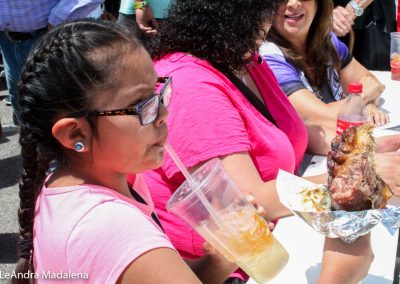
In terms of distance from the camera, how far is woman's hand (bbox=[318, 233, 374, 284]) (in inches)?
38.9

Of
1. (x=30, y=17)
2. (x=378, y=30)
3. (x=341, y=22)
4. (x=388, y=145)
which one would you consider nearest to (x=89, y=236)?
(x=388, y=145)

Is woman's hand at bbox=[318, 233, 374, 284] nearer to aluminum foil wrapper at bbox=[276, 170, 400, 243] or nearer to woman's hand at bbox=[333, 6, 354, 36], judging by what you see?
aluminum foil wrapper at bbox=[276, 170, 400, 243]

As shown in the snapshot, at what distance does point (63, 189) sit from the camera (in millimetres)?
899

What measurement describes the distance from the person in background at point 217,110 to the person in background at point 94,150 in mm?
304

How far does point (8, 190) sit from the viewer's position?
122 inches

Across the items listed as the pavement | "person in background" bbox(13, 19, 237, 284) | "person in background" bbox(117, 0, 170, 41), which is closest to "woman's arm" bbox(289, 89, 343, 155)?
"person in background" bbox(13, 19, 237, 284)

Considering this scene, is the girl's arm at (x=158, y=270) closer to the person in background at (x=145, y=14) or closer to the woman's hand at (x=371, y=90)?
the woman's hand at (x=371, y=90)

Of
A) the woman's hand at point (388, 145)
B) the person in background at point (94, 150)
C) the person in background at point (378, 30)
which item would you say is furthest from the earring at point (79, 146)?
the person in background at point (378, 30)

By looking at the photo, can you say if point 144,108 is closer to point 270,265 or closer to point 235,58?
point 270,265

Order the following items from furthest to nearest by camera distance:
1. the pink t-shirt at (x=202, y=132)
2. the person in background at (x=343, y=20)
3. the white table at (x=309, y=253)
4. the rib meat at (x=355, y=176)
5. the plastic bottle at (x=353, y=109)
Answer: the person in background at (x=343, y=20) → the plastic bottle at (x=353, y=109) → the pink t-shirt at (x=202, y=132) → the white table at (x=309, y=253) → the rib meat at (x=355, y=176)

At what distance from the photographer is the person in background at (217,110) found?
1300 mm

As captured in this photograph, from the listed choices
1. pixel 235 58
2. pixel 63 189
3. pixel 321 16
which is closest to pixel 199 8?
pixel 235 58

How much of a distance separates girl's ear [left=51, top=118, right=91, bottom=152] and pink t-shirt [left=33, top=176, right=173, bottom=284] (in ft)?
0.26

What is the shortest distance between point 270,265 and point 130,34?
0.52m
